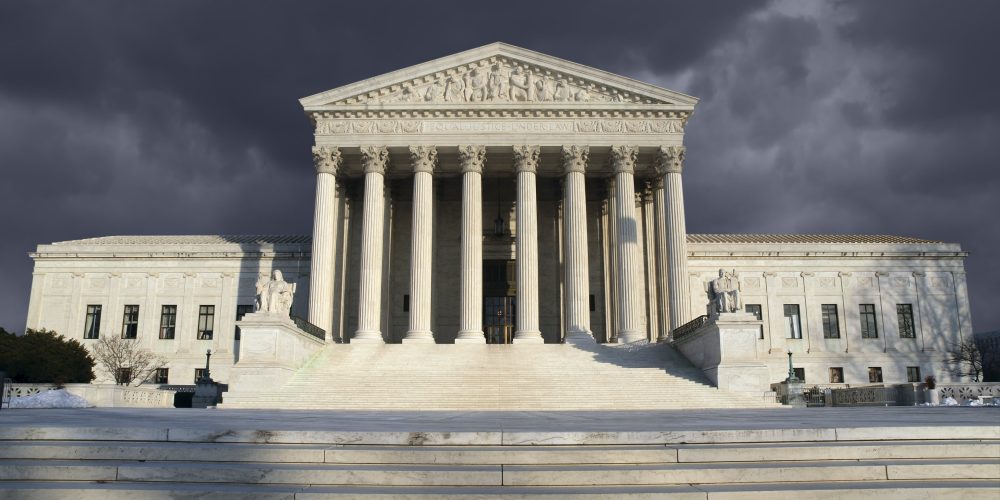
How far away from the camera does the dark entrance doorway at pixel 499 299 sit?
48156 millimetres

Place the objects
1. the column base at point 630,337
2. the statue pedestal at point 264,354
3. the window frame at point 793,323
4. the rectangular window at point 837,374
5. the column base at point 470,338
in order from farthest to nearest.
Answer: the window frame at point 793,323, the rectangular window at point 837,374, the column base at point 630,337, the column base at point 470,338, the statue pedestal at point 264,354

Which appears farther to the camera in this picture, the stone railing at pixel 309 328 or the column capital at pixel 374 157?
the column capital at pixel 374 157

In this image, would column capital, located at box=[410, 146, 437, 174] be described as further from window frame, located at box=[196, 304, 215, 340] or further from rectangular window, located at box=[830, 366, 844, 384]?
rectangular window, located at box=[830, 366, 844, 384]

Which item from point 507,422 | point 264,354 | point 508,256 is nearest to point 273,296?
point 264,354

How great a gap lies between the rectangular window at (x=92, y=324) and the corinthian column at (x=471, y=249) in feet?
87.2

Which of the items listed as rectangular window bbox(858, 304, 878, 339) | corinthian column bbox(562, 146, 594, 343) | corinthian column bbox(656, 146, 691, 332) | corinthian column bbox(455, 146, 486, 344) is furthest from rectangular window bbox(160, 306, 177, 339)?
rectangular window bbox(858, 304, 878, 339)

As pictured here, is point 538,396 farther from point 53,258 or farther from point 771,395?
point 53,258

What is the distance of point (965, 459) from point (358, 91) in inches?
1475

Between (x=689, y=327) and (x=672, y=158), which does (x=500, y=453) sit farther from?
(x=672, y=158)

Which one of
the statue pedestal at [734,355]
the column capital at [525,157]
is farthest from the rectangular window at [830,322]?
the column capital at [525,157]

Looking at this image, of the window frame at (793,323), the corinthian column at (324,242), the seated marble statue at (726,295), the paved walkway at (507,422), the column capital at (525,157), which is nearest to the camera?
the paved walkway at (507,422)

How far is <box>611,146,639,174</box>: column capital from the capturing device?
4209cm

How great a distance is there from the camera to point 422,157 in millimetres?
41906

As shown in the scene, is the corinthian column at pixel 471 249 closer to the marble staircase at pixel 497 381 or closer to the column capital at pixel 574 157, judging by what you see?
the marble staircase at pixel 497 381
